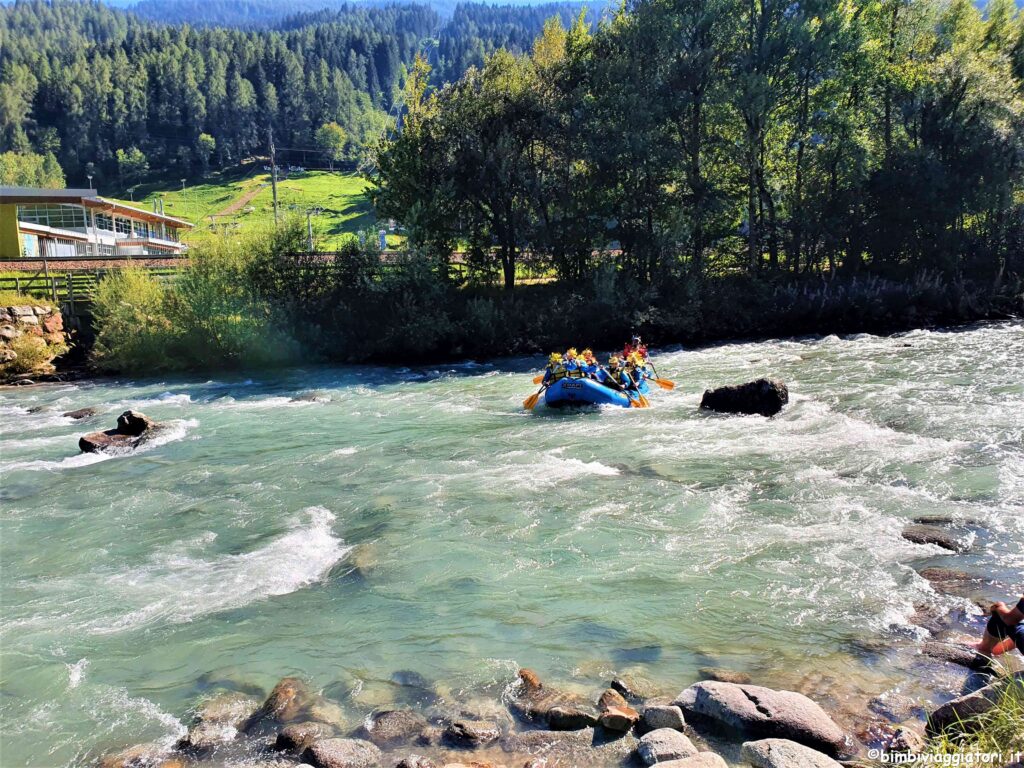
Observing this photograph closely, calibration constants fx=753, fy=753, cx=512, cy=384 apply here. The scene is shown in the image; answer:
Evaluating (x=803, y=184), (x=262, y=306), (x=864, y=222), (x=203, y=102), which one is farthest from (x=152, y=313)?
(x=203, y=102)

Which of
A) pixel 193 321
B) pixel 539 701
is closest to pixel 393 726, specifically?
pixel 539 701

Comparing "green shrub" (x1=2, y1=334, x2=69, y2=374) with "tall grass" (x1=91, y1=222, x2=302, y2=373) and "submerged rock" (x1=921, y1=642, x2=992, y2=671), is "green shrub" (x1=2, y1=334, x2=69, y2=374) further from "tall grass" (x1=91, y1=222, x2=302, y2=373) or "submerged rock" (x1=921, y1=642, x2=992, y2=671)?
"submerged rock" (x1=921, y1=642, x2=992, y2=671)

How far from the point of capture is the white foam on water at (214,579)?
8547 millimetres

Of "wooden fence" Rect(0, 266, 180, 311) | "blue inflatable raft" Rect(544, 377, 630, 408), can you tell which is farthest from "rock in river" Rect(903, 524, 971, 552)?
"wooden fence" Rect(0, 266, 180, 311)

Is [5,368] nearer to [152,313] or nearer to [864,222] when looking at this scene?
[152,313]

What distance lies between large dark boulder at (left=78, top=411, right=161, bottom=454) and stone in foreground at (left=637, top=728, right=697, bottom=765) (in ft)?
44.1

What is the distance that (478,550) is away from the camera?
32.8ft

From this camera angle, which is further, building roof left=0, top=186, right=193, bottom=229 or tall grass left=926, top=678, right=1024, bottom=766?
building roof left=0, top=186, right=193, bottom=229

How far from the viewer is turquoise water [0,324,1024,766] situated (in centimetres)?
A: 724

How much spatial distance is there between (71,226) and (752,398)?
58.6 m

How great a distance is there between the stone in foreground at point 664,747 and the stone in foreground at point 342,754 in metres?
2.04

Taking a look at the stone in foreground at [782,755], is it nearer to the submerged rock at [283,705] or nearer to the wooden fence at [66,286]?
the submerged rock at [283,705]

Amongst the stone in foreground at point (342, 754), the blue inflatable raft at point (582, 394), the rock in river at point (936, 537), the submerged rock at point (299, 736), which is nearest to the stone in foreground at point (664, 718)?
the stone in foreground at point (342, 754)

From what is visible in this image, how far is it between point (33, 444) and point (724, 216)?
1113 inches
